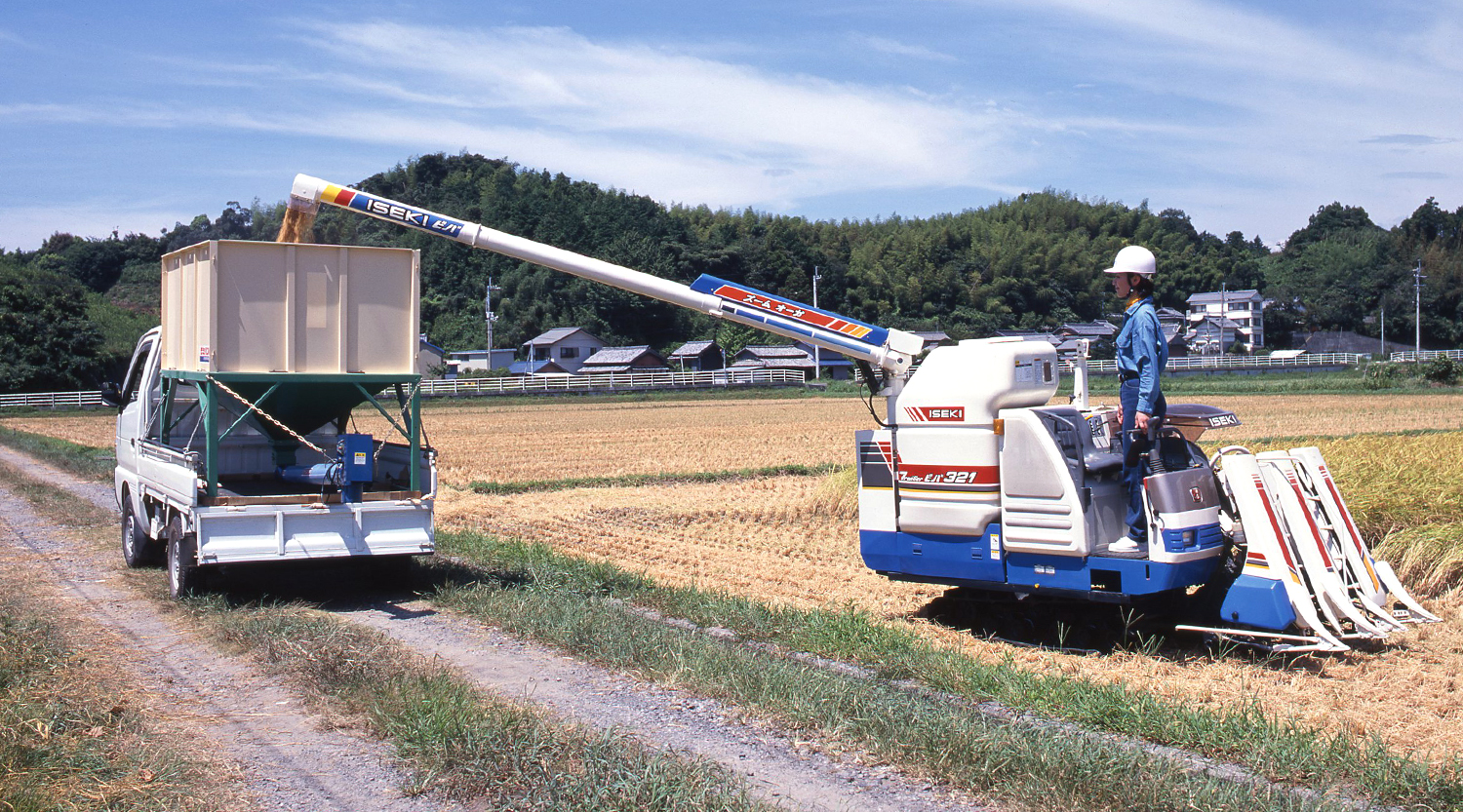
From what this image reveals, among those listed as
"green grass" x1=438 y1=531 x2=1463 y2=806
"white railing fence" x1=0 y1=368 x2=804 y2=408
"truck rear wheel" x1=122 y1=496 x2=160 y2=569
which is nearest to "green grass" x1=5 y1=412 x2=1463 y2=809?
"green grass" x1=438 y1=531 x2=1463 y2=806

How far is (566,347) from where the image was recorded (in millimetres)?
88500

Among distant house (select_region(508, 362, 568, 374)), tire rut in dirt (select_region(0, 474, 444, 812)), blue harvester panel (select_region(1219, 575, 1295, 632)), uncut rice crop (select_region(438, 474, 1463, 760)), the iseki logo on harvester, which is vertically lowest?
uncut rice crop (select_region(438, 474, 1463, 760))

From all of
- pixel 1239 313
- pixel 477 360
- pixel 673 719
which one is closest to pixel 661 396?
pixel 477 360

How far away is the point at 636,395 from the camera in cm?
6347

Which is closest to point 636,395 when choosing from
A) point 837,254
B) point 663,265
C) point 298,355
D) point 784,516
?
point 663,265

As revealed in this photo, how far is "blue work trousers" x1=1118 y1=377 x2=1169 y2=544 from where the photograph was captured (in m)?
7.95

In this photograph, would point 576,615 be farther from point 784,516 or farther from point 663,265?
point 663,265

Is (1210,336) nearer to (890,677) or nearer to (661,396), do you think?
(661,396)

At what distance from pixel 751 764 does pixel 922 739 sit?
0.84 meters

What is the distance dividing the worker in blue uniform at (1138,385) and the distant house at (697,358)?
76485mm

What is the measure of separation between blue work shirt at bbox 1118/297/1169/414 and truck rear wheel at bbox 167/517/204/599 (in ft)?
25.1

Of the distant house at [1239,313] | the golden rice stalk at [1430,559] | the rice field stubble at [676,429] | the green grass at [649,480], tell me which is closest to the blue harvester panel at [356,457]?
the golden rice stalk at [1430,559]

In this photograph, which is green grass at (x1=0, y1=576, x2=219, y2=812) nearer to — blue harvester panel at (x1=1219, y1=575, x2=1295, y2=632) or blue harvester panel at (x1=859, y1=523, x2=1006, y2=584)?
blue harvester panel at (x1=859, y1=523, x2=1006, y2=584)

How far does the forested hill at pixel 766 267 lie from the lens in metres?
87.8
